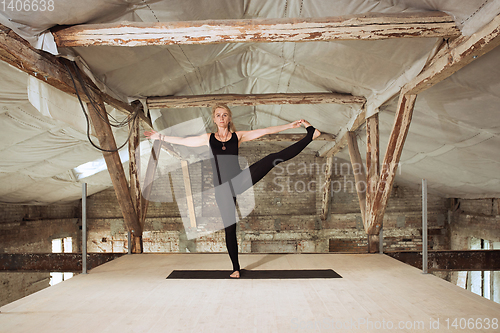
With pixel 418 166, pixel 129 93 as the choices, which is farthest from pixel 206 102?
pixel 418 166

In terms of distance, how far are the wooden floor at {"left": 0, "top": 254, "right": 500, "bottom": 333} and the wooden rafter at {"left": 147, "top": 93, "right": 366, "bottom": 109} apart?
2451 millimetres

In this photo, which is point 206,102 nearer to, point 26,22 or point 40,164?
point 26,22

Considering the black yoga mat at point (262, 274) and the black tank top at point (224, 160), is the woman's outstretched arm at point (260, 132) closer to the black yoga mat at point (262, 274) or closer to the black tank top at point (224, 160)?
the black tank top at point (224, 160)

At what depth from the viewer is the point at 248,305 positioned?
86.4 inches

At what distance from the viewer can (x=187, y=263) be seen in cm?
357

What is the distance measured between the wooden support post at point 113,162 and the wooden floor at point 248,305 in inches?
45.3

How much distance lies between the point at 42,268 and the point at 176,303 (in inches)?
124

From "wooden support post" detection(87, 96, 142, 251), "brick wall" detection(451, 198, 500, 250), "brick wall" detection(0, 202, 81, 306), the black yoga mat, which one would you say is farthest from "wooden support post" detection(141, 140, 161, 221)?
"brick wall" detection(451, 198, 500, 250)

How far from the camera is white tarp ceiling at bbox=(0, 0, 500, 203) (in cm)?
264

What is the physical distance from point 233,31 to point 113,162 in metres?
2.25

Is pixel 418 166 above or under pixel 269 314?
above

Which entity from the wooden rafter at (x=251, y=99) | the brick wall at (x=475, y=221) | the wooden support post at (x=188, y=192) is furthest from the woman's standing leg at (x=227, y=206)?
the brick wall at (x=475, y=221)

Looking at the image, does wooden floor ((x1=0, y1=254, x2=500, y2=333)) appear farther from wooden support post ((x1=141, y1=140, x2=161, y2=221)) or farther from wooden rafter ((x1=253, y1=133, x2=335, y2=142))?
wooden rafter ((x1=253, y1=133, x2=335, y2=142))

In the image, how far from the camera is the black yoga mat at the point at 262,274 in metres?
2.92
